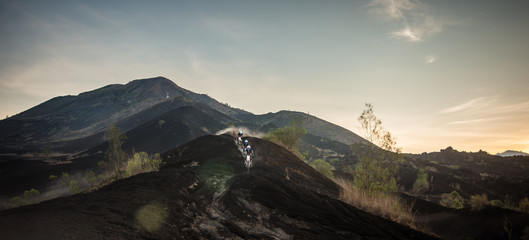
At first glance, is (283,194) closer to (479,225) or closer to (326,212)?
(326,212)

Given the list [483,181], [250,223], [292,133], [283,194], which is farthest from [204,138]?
[483,181]

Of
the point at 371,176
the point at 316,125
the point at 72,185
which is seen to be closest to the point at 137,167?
the point at 371,176

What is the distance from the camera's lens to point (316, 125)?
6245 inches

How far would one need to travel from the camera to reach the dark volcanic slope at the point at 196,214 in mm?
5434

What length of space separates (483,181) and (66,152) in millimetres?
140670

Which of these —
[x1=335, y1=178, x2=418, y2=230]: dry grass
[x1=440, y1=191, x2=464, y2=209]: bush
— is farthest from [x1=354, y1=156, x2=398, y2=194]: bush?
[x1=440, y1=191, x2=464, y2=209]: bush

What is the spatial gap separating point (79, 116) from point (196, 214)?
20339 cm

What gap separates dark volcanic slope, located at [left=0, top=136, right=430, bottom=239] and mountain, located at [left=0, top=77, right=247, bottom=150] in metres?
127

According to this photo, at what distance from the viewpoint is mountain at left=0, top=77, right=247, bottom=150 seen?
134250mm

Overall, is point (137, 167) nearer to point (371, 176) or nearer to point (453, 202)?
point (371, 176)

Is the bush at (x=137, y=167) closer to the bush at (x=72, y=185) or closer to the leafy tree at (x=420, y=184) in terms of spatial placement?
the bush at (x=72, y=185)

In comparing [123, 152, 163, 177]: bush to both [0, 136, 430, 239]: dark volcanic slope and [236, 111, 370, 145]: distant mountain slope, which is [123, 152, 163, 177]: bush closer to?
[0, 136, 430, 239]: dark volcanic slope

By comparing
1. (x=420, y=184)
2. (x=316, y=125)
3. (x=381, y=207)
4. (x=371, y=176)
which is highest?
(x=316, y=125)

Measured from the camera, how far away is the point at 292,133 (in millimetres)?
29922
